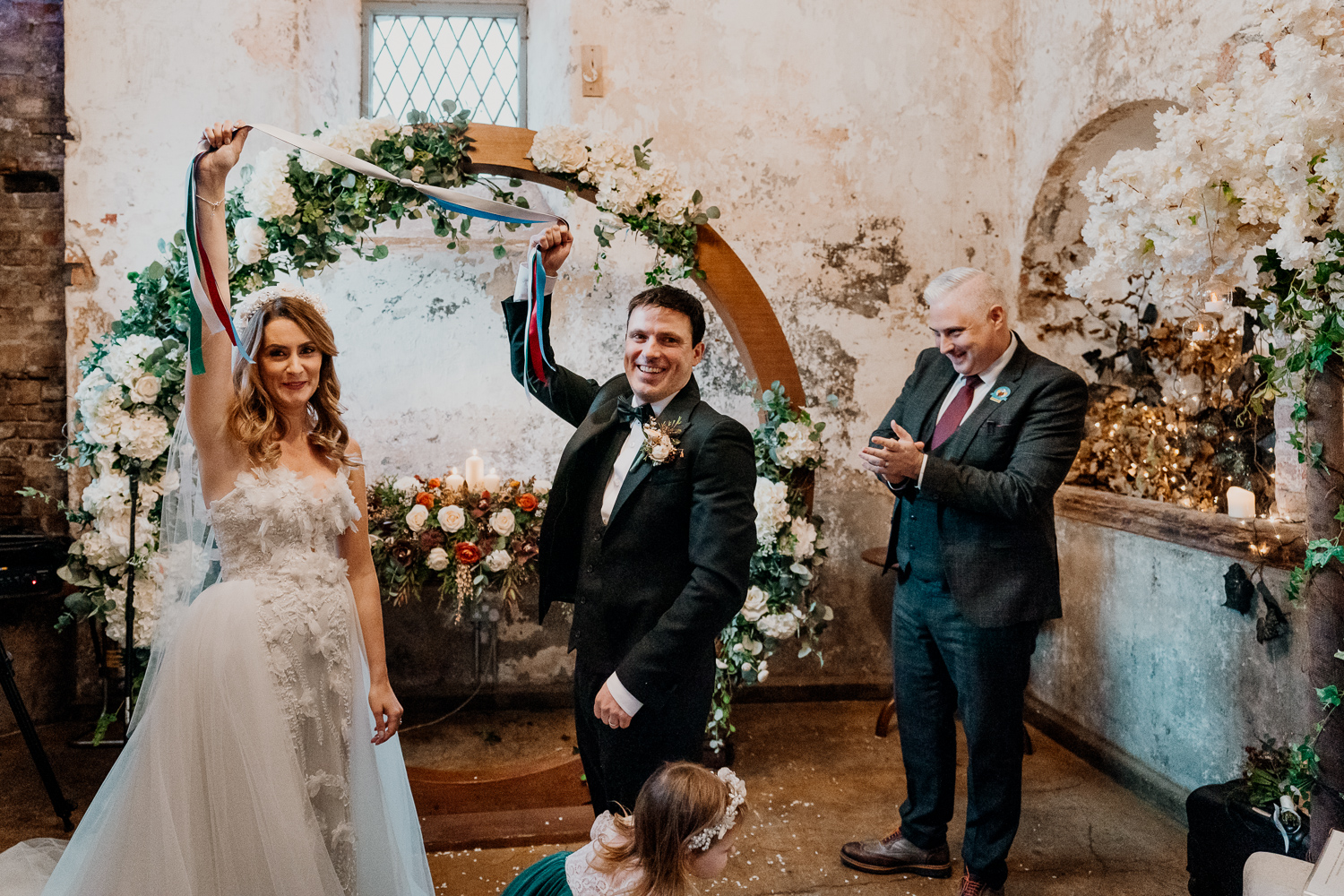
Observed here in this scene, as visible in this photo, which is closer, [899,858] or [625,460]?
[625,460]

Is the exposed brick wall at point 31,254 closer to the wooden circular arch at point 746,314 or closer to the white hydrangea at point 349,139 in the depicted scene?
the white hydrangea at point 349,139

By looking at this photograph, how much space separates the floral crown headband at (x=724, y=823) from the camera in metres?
1.74

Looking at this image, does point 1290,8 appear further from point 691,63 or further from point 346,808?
point 691,63

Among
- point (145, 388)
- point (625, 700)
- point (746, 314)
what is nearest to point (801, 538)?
point (746, 314)

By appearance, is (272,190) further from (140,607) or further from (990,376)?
(990,376)

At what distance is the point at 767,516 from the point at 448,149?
190cm

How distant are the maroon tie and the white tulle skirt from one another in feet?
6.94

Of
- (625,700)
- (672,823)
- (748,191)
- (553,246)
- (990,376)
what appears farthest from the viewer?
(748,191)

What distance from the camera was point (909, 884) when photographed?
3021 mm

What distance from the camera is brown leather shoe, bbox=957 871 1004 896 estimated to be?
2812 mm

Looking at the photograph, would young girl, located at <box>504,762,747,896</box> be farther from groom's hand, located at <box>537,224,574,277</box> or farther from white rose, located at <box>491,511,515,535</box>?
white rose, located at <box>491,511,515,535</box>

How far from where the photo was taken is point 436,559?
381cm

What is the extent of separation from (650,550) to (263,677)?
945mm

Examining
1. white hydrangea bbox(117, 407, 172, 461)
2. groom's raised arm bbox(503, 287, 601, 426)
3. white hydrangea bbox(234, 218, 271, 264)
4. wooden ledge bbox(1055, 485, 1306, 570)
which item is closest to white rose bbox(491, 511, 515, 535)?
groom's raised arm bbox(503, 287, 601, 426)
